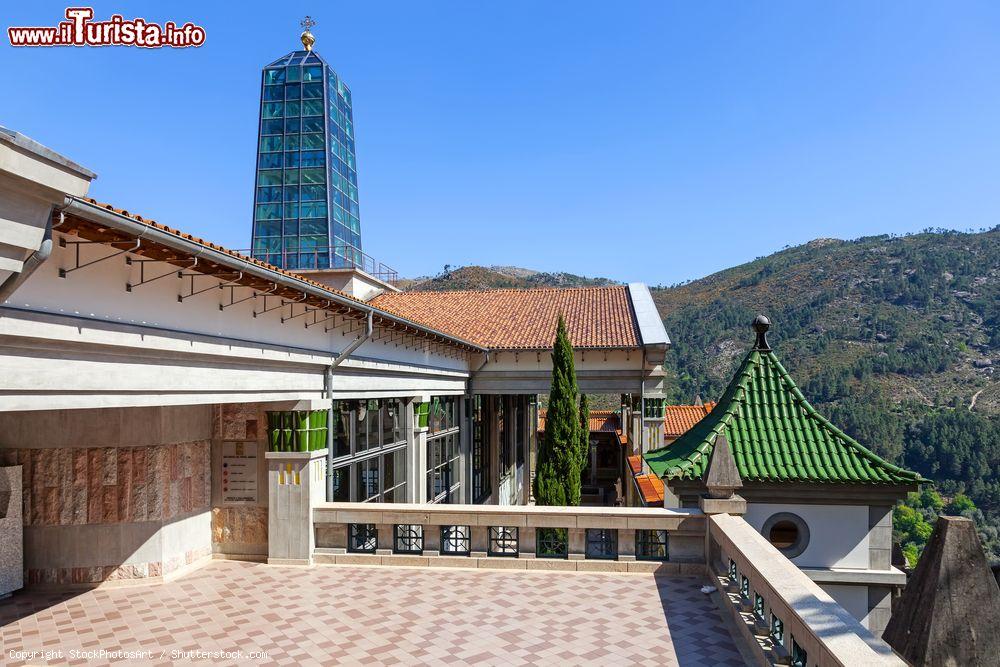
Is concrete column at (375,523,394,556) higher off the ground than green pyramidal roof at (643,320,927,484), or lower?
lower

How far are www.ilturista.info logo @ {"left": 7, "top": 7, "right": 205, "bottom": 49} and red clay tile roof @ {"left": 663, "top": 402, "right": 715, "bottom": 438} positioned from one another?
2686 cm

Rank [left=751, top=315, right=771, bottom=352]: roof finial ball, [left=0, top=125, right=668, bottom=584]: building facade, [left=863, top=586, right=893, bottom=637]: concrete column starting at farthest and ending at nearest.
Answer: [left=751, top=315, right=771, bottom=352]: roof finial ball → [left=863, top=586, right=893, bottom=637]: concrete column → [left=0, top=125, right=668, bottom=584]: building facade

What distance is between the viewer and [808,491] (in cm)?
788

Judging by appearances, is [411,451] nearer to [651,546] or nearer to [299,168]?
[651,546]

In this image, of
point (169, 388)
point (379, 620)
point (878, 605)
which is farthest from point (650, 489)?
point (169, 388)

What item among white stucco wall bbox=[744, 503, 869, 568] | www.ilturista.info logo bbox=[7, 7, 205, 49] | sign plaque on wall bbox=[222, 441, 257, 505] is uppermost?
www.ilturista.info logo bbox=[7, 7, 205, 49]

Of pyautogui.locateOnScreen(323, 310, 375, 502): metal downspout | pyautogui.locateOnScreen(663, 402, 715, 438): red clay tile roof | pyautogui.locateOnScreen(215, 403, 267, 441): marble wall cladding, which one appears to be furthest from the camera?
pyautogui.locateOnScreen(663, 402, 715, 438): red clay tile roof

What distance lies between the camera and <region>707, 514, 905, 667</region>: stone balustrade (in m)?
3.98

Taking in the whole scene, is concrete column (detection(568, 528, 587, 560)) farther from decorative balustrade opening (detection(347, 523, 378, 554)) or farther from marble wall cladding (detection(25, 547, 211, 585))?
marble wall cladding (detection(25, 547, 211, 585))

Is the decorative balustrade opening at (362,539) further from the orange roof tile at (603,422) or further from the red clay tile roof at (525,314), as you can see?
the orange roof tile at (603,422)

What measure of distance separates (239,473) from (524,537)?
473cm

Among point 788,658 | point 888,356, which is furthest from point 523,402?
point 888,356

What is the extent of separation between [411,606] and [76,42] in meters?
8.59

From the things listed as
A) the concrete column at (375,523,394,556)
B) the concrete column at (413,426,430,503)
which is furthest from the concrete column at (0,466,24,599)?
the concrete column at (413,426,430,503)
